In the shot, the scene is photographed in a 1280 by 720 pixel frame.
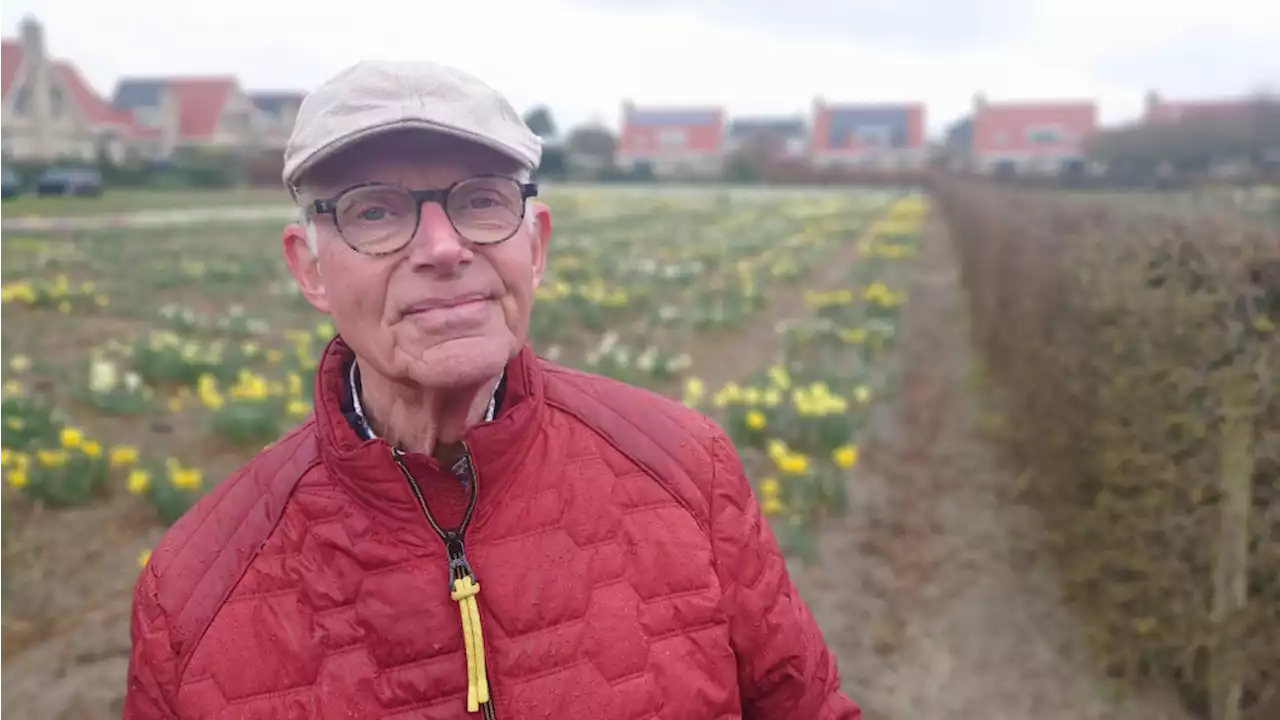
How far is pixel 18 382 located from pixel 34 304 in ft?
11.2

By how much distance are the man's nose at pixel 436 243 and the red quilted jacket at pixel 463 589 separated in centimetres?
24

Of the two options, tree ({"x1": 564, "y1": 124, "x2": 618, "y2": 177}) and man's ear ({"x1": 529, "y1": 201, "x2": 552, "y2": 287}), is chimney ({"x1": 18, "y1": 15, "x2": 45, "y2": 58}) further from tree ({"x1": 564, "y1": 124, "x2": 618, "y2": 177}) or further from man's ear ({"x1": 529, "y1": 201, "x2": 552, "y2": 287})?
tree ({"x1": 564, "y1": 124, "x2": 618, "y2": 177})

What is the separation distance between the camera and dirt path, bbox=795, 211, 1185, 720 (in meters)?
3.70

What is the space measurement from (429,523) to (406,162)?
491 mm

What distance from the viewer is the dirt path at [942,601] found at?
370 cm

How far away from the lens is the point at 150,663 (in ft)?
4.50


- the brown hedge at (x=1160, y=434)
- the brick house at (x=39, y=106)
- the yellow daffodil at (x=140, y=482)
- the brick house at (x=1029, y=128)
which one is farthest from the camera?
the brick house at (x=1029, y=128)

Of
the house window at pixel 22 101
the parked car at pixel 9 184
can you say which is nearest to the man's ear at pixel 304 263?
the parked car at pixel 9 184

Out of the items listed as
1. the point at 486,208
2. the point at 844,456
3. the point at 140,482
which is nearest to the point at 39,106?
the point at 140,482

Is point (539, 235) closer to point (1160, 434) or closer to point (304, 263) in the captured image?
point (304, 263)

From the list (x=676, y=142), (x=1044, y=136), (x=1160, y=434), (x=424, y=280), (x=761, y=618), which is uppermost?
(x=676, y=142)

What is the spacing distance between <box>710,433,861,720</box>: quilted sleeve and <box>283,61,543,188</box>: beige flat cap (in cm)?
63

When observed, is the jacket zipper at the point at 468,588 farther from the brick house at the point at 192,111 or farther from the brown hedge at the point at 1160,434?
the brick house at the point at 192,111

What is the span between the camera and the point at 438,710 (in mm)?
1341
